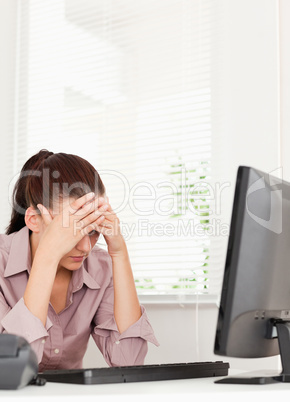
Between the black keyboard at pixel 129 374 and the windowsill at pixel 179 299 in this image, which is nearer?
the black keyboard at pixel 129 374

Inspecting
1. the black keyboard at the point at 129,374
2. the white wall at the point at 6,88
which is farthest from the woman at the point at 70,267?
the white wall at the point at 6,88

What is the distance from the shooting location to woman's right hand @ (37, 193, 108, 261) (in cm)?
128

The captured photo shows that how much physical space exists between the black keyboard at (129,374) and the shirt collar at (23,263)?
0.50 metres

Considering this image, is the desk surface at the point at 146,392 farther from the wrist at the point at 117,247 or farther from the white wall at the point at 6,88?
the white wall at the point at 6,88

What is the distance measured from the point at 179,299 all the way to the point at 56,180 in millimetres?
664

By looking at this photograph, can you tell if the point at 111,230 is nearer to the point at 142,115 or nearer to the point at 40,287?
the point at 40,287

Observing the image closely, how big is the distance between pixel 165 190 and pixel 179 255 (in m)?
0.24

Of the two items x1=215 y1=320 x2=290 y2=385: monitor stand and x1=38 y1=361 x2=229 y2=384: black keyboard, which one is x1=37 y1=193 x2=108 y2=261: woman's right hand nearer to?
x1=38 y1=361 x2=229 y2=384: black keyboard

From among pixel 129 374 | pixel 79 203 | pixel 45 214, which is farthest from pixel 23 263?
pixel 129 374

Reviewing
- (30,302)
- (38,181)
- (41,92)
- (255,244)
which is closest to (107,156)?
(41,92)

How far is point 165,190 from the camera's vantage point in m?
1.94

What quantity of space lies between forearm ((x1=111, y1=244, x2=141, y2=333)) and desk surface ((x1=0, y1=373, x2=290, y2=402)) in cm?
→ 52

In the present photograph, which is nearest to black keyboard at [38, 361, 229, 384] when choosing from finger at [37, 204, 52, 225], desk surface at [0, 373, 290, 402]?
desk surface at [0, 373, 290, 402]

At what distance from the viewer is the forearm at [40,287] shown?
1.24 meters
